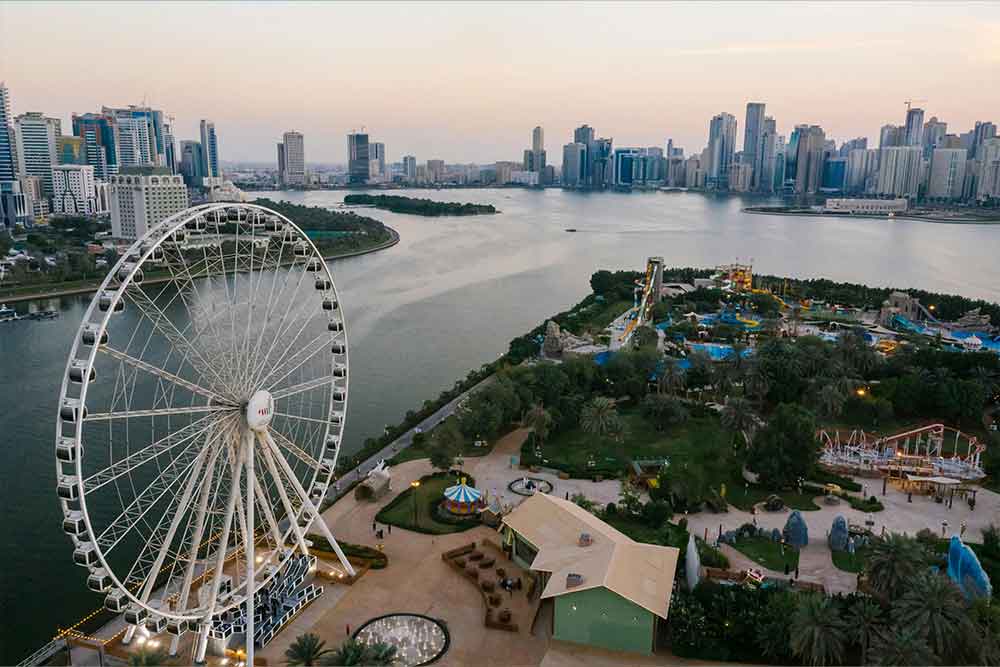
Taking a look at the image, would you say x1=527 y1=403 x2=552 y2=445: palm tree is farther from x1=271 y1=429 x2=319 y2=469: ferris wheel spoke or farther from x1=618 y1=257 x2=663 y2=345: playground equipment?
x1=618 y1=257 x2=663 y2=345: playground equipment

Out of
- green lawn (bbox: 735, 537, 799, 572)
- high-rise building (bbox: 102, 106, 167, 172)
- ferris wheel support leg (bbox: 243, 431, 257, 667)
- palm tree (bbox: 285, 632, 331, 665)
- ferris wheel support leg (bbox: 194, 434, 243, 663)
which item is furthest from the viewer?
high-rise building (bbox: 102, 106, 167, 172)

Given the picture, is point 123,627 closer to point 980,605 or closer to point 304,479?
point 304,479

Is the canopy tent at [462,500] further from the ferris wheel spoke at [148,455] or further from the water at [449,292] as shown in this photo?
the ferris wheel spoke at [148,455]

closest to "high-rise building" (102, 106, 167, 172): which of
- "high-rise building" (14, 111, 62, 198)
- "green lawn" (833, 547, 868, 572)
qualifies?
"high-rise building" (14, 111, 62, 198)

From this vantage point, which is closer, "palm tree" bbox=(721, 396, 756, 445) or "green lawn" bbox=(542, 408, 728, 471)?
"green lawn" bbox=(542, 408, 728, 471)

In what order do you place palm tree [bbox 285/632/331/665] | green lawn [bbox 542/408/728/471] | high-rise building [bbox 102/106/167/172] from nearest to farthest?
palm tree [bbox 285/632/331/665]
green lawn [bbox 542/408/728/471]
high-rise building [bbox 102/106/167/172]

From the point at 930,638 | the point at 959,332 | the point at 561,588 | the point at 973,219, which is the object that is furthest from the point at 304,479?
the point at 973,219
